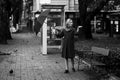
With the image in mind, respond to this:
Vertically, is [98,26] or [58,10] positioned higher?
[58,10]

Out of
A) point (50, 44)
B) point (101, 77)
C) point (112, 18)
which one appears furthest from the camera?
point (112, 18)

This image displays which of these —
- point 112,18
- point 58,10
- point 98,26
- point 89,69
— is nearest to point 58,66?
point 89,69

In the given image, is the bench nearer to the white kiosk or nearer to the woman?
the woman

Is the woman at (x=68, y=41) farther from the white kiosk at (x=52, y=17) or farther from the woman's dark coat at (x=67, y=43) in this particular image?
the white kiosk at (x=52, y=17)

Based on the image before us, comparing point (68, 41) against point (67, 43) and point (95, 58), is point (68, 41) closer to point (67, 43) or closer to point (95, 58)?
point (67, 43)

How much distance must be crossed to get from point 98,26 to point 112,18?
76.5 feet

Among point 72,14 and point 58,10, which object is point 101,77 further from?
point 72,14

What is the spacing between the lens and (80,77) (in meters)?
10.3

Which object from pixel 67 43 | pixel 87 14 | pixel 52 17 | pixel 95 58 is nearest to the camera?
pixel 67 43

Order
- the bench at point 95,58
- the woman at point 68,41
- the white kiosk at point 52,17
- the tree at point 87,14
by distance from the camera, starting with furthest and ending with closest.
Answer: the tree at point 87,14 → the white kiosk at point 52,17 → the woman at point 68,41 → the bench at point 95,58

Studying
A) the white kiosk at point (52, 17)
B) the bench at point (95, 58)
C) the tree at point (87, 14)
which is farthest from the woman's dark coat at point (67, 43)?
the tree at point (87, 14)

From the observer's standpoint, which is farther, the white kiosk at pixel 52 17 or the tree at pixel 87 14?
the tree at pixel 87 14

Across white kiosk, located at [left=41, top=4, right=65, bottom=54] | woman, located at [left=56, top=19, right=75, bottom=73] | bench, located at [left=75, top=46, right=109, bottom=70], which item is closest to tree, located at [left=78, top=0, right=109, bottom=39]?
white kiosk, located at [left=41, top=4, right=65, bottom=54]

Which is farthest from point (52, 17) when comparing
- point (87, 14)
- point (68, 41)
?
point (87, 14)
